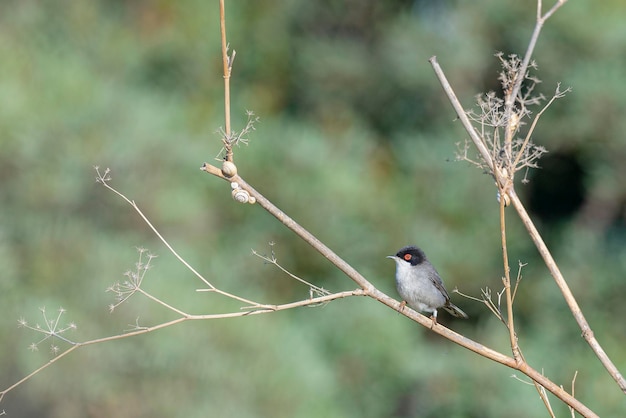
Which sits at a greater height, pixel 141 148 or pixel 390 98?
pixel 390 98

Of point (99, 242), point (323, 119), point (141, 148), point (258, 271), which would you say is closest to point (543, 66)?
point (323, 119)

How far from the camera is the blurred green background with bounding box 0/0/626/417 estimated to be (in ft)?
25.1

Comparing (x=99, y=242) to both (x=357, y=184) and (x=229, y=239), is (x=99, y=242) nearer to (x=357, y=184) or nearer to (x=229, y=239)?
(x=229, y=239)

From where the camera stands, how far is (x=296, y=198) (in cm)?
995

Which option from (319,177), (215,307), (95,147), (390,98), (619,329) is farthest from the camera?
(390,98)

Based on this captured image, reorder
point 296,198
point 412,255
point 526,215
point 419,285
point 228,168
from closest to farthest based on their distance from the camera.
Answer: point 228,168
point 526,215
point 419,285
point 412,255
point 296,198

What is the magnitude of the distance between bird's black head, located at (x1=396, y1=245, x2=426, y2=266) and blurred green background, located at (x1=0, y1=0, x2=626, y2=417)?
121 inches

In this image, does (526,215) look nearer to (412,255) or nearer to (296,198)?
(412,255)

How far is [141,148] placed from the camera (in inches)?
347

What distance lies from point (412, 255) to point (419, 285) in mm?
305

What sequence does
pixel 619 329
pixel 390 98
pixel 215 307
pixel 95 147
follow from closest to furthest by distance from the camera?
pixel 215 307 → pixel 95 147 → pixel 619 329 → pixel 390 98

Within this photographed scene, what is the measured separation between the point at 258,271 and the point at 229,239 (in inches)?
20.2

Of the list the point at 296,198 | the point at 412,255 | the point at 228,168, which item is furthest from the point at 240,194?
the point at 296,198

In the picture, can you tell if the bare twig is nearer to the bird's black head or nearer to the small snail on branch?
the small snail on branch
